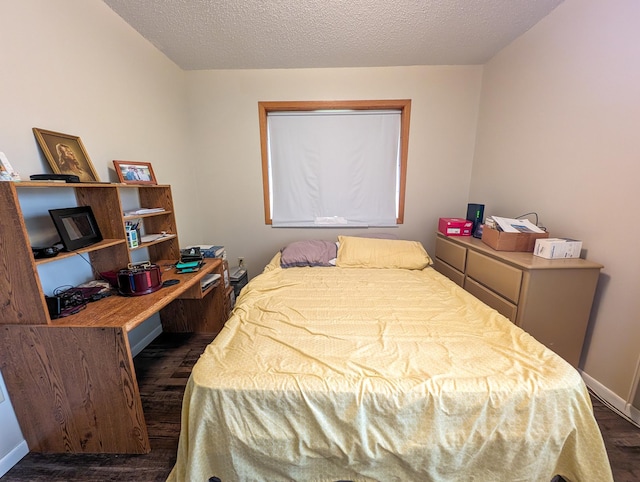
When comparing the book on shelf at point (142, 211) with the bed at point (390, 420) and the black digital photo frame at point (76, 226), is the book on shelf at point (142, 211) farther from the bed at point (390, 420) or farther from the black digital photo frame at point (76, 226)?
the bed at point (390, 420)

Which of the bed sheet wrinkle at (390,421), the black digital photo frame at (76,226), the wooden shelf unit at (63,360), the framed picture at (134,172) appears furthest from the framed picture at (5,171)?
the bed sheet wrinkle at (390,421)

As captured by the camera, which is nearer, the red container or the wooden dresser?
the red container

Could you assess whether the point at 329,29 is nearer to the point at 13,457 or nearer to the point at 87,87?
the point at 87,87

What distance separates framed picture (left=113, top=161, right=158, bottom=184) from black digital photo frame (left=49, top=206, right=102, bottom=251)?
352 mm

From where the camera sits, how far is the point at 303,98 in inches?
102

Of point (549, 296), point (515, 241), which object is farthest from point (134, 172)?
point (549, 296)

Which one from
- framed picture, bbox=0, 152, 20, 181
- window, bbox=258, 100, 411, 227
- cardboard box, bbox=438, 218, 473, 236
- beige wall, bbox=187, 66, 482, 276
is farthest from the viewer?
window, bbox=258, 100, 411, 227

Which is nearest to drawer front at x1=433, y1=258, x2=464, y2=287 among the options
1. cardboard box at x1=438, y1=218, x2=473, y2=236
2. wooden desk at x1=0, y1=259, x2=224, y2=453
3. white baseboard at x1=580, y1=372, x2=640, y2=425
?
cardboard box at x1=438, y1=218, x2=473, y2=236

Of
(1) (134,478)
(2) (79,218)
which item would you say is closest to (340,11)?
(2) (79,218)

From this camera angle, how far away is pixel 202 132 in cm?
269

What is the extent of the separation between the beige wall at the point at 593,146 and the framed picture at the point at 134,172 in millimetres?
3082

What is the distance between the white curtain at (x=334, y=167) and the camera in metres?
2.68

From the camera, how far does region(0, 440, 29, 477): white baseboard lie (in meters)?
1.16

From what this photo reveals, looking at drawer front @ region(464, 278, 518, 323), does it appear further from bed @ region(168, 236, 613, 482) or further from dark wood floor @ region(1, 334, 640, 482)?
dark wood floor @ region(1, 334, 640, 482)
